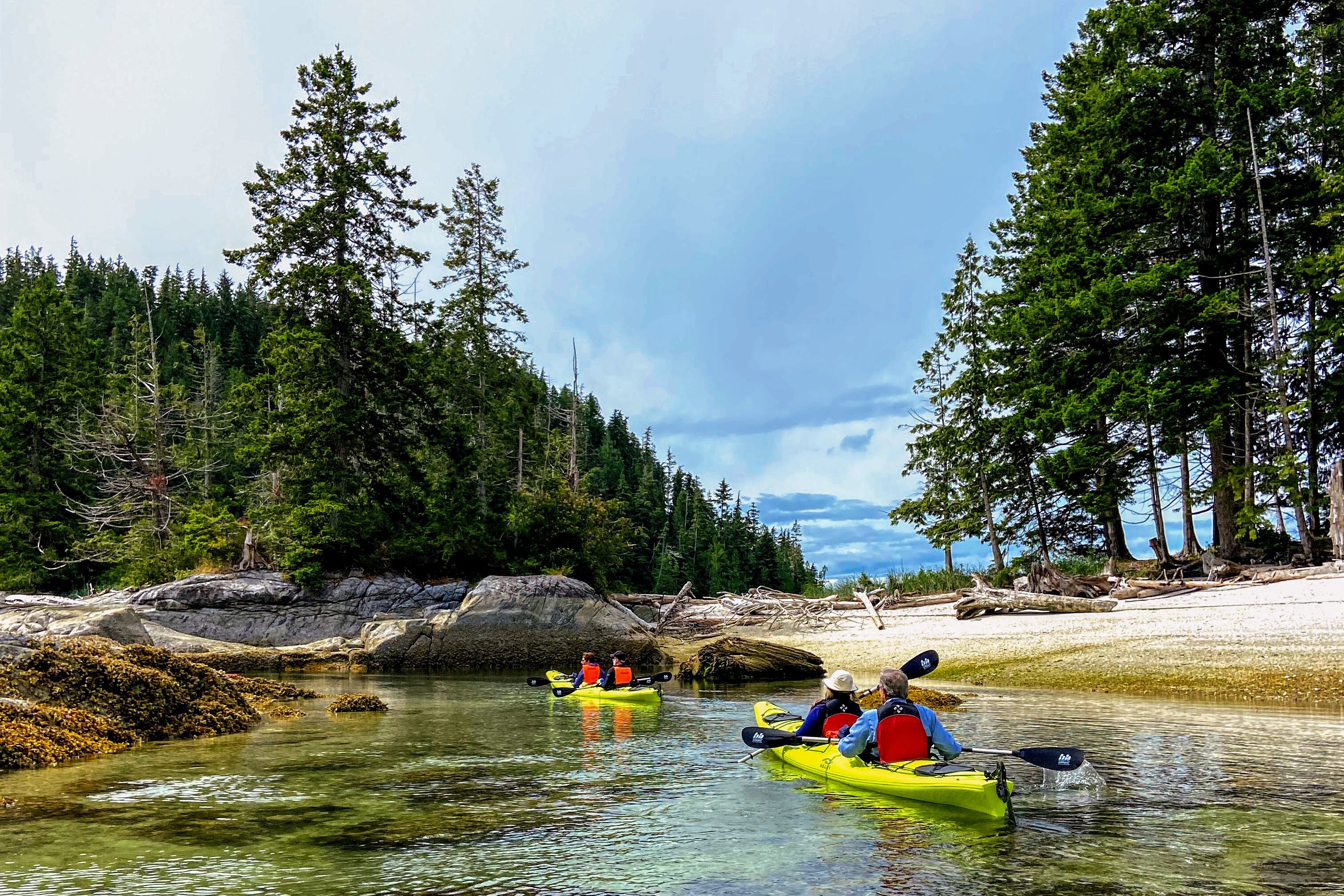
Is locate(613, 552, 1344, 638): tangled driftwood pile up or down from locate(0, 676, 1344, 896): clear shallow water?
up

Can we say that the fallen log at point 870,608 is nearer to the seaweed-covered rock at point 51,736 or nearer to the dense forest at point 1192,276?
the dense forest at point 1192,276

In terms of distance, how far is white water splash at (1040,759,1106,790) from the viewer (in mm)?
9000

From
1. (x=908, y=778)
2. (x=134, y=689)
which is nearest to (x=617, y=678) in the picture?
(x=134, y=689)

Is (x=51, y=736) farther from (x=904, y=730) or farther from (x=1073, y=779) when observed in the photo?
(x=1073, y=779)

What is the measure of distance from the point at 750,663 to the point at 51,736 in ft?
55.1

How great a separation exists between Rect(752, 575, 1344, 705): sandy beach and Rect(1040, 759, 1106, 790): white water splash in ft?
30.3

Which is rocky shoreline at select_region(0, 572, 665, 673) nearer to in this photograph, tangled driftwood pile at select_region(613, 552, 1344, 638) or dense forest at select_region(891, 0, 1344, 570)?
tangled driftwood pile at select_region(613, 552, 1344, 638)

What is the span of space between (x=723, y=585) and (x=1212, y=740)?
69.9 m

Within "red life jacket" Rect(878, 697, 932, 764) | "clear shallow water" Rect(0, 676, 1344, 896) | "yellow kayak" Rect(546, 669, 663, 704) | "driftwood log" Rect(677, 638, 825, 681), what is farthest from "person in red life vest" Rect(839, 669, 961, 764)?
"driftwood log" Rect(677, 638, 825, 681)

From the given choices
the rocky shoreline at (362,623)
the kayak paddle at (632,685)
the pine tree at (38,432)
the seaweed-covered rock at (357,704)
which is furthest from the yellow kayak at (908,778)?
the pine tree at (38,432)

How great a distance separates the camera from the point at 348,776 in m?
10.3

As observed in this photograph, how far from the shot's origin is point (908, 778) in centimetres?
884

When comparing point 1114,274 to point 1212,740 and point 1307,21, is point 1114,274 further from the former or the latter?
point 1212,740

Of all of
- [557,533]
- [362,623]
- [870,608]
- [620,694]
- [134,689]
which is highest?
[557,533]
